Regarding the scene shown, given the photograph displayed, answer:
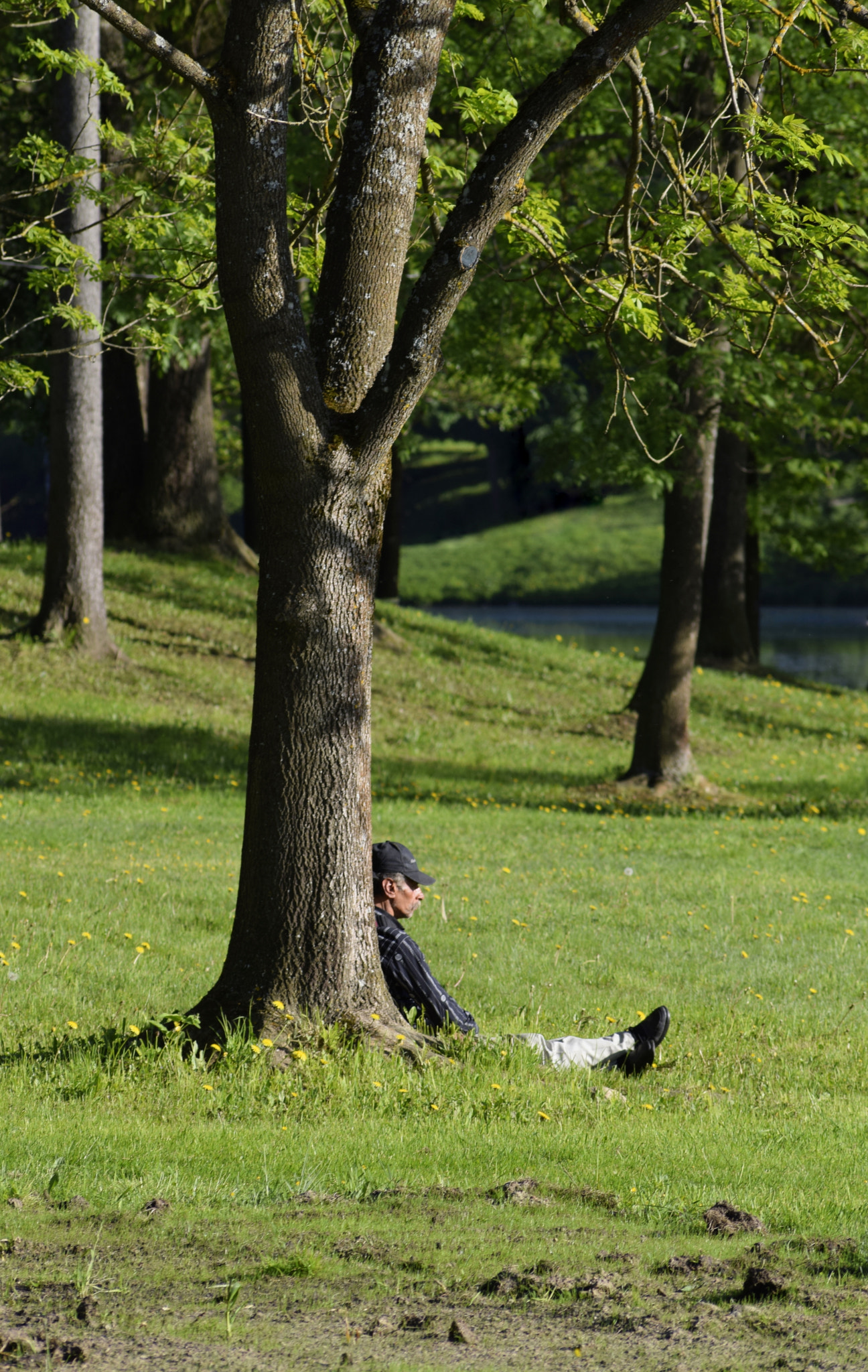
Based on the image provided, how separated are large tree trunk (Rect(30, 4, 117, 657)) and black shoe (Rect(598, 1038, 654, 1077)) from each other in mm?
11170

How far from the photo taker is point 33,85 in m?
18.7

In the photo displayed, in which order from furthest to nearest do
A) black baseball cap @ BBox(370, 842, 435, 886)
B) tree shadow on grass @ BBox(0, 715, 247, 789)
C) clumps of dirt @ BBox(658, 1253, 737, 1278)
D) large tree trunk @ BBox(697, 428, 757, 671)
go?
1. large tree trunk @ BBox(697, 428, 757, 671)
2. tree shadow on grass @ BBox(0, 715, 247, 789)
3. black baseball cap @ BBox(370, 842, 435, 886)
4. clumps of dirt @ BBox(658, 1253, 737, 1278)

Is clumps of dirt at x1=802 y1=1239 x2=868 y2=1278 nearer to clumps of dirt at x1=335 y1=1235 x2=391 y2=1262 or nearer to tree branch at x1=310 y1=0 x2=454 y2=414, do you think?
clumps of dirt at x1=335 y1=1235 x2=391 y2=1262

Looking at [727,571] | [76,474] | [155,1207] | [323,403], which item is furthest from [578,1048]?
[727,571]

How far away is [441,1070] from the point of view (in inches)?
211

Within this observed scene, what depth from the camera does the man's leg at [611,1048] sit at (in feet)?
18.9

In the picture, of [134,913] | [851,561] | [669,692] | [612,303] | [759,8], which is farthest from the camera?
[851,561]

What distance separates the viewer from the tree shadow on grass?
520 inches

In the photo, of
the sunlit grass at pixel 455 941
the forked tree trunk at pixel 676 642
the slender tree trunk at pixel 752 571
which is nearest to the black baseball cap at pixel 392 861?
the sunlit grass at pixel 455 941

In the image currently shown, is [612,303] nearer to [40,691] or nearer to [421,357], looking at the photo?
[421,357]

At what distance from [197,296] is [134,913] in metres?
3.87

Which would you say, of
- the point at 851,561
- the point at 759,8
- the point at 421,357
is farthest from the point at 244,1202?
the point at 851,561

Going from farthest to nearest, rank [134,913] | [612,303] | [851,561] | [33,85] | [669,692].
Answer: [851,561] → [33,85] → [669,692] → [134,913] → [612,303]

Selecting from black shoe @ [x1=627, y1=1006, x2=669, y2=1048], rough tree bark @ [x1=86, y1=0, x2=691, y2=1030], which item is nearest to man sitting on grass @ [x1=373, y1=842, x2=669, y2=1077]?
black shoe @ [x1=627, y1=1006, x2=669, y2=1048]
